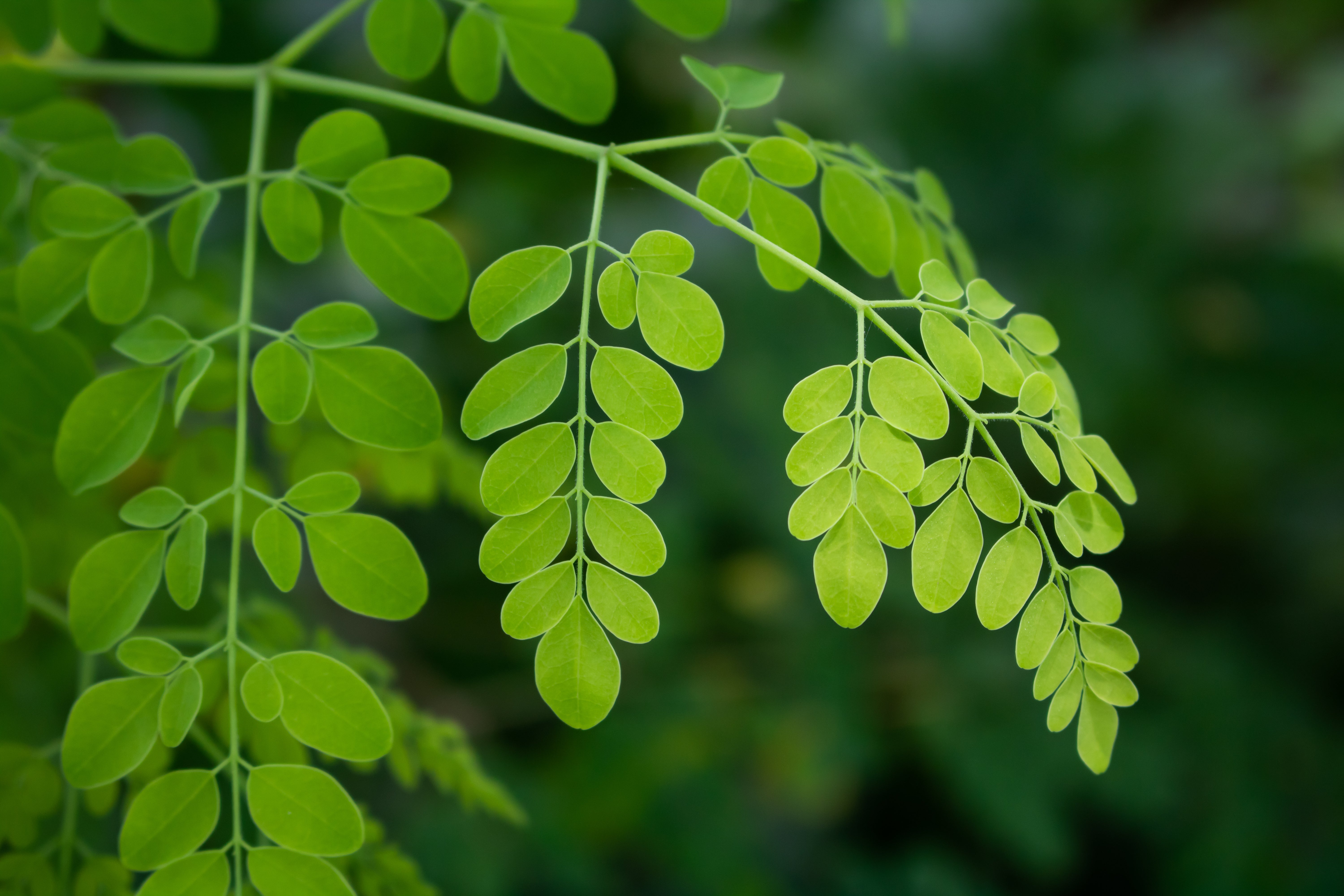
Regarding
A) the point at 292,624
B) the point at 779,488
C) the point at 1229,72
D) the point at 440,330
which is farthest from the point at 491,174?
the point at 1229,72

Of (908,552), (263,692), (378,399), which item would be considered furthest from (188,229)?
(908,552)

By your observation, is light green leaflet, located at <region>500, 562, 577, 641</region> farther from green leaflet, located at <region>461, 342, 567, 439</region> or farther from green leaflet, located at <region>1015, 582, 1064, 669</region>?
green leaflet, located at <region>1015, 582, 1064, 669</region>

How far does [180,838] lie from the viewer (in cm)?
44

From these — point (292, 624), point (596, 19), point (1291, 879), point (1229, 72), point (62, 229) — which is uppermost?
point (1229, 72)

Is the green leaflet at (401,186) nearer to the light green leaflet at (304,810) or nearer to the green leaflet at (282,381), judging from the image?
the green leaflet at (282,381)

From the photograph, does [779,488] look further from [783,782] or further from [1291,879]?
[1291,879]

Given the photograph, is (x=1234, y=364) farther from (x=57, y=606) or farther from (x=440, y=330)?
(x=57, y=606)

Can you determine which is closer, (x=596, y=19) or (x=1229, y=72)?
(x=596, y=19)

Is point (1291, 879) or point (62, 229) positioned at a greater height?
point (62, 229)

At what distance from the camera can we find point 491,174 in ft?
5.54

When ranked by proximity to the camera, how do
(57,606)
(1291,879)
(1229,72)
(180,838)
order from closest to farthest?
(180,838), (57,606), (1291,879), (1229,72)

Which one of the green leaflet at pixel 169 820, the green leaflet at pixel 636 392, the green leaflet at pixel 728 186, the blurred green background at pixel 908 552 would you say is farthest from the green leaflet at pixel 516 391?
the blurred green background at pixel 908 552

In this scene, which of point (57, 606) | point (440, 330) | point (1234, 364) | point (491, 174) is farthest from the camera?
point (1234, 364)

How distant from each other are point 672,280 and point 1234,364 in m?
1.77
